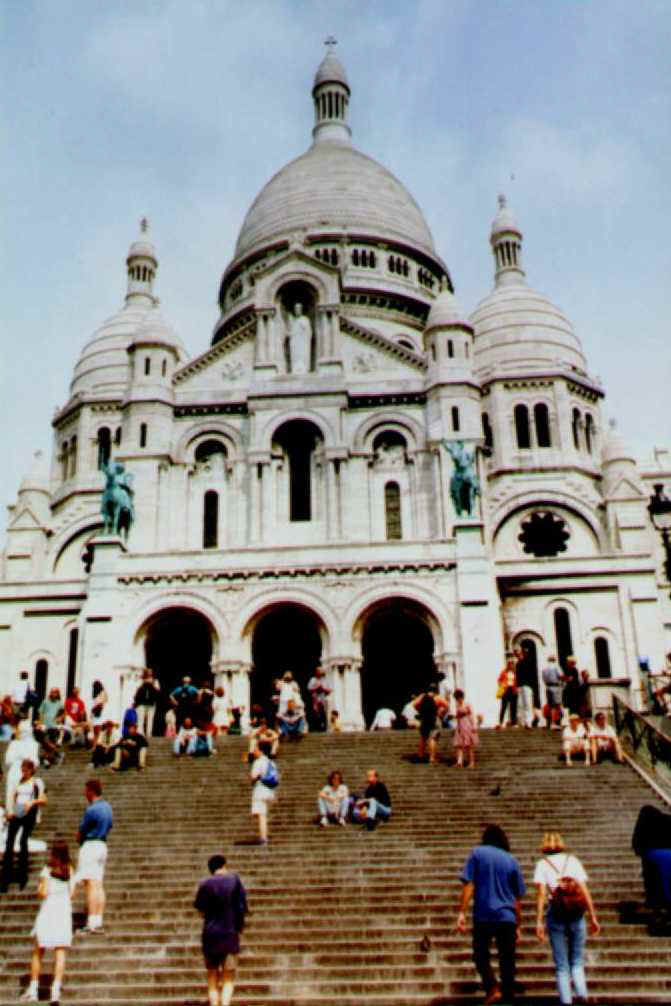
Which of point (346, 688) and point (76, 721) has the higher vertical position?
point (346, 688)

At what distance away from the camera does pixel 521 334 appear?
4862 centimetres

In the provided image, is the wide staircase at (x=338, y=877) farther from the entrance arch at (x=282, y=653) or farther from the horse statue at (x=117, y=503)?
the horse statue at (x=117, y=503)

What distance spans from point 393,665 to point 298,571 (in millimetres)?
4688

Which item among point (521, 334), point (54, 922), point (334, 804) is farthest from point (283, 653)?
point (54, 922)

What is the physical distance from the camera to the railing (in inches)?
761

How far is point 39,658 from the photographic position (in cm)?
3812

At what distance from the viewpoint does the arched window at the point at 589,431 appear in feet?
153

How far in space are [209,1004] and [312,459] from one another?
26.3m

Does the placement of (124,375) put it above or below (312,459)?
above

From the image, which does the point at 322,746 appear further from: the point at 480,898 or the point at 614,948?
the point at 480,898

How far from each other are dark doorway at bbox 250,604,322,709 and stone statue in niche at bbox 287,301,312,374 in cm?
940

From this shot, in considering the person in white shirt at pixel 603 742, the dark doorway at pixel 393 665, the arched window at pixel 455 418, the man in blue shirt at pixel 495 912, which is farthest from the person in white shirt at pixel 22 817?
the arched window at pixel 455 418

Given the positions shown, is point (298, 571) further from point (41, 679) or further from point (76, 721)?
point (41, 679)

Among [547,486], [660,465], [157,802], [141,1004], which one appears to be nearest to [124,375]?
[547,486]
